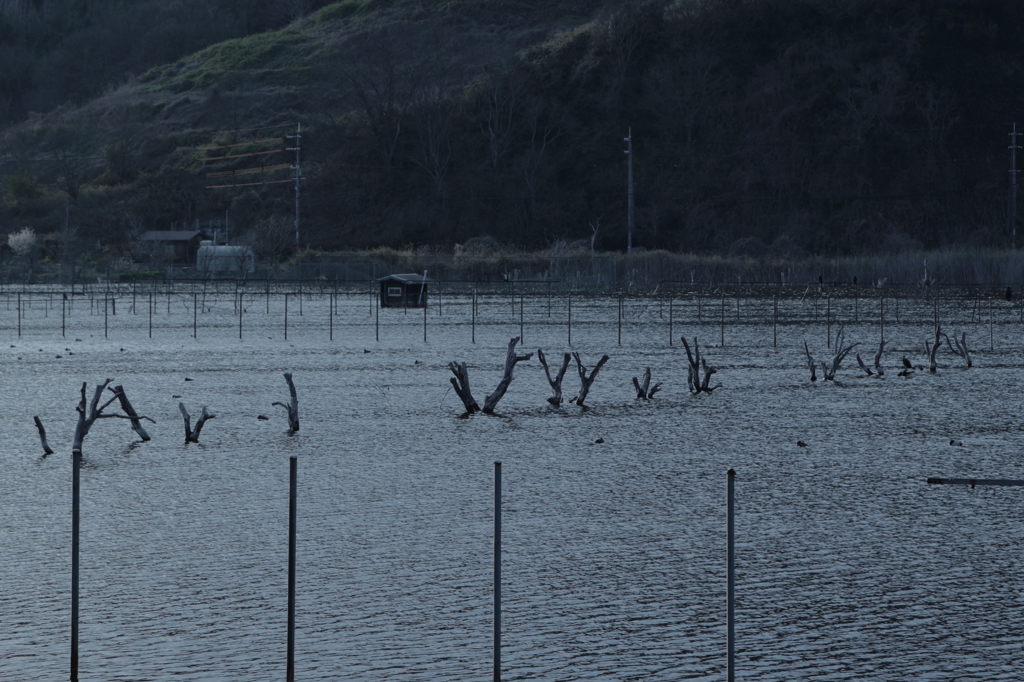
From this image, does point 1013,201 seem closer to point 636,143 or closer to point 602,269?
point 602,269

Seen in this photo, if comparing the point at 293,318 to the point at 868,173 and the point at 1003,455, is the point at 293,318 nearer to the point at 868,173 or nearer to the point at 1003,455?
the point at 1003,455

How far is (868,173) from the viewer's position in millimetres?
98750

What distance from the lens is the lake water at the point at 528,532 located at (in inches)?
459

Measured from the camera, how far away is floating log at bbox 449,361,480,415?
2559 centimetres

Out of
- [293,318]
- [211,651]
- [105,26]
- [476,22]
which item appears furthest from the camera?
[105,26]

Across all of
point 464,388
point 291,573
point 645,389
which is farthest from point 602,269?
point 291,573

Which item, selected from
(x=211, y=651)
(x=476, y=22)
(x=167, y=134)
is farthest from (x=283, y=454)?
(x=476, y=22)

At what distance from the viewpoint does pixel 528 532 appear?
1595 cm

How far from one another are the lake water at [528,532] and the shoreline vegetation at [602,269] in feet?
132

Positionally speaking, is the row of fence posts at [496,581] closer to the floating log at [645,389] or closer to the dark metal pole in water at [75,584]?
the dark metal pole in water at [75,584]

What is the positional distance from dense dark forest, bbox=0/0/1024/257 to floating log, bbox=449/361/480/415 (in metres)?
64.4

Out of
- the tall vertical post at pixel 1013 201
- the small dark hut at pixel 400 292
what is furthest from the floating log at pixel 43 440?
the tall vertical post at pixel 1013 201

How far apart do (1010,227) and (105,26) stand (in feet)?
416

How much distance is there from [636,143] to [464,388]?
83.6 meters
